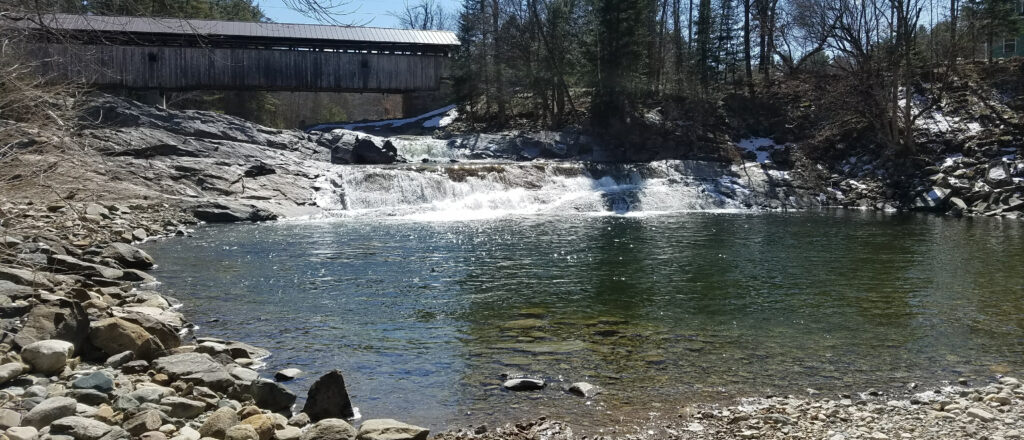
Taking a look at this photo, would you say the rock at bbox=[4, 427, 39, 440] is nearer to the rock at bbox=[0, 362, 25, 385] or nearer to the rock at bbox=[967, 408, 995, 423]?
the rock at bbox=[0, 362, 25, 385]

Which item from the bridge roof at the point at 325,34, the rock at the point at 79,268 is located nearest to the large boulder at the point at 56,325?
the rock at the point at 79,268

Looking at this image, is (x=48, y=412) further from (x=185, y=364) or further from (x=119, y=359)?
(x=119, y=359)

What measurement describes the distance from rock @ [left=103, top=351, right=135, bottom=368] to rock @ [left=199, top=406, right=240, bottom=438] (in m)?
1.80

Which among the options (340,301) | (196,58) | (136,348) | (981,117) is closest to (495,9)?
(196,58)

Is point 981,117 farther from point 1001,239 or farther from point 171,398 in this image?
point 171,398

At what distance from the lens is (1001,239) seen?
1772 cm

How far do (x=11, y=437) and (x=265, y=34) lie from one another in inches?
1315

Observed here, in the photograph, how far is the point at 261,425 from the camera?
5527 mm

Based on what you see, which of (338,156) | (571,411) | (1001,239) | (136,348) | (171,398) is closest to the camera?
(171,398)

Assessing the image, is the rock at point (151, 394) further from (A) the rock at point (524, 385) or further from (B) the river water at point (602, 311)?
(A) the rock at point (524, 385)

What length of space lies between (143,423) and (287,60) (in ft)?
109

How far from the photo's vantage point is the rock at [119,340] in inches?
282

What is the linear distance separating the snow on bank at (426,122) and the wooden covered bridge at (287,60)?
1.44 m

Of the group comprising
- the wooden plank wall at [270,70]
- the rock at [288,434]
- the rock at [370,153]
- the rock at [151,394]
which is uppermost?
the wooden plank wall at [270,70]
